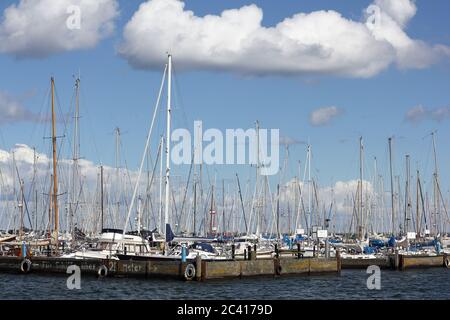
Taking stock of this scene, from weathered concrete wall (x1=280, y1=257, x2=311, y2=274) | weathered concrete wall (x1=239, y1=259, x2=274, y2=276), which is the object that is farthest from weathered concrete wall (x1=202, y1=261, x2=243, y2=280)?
weathered concrete wall (x1=280, y1=257, x2=311, y2=274)

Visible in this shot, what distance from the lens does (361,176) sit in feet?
342

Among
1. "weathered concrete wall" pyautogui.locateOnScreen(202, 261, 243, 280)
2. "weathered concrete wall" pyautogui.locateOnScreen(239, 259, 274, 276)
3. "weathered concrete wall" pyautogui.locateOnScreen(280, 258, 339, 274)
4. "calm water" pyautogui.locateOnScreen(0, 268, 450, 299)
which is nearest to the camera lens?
"calm water" pyautogui.locateOnScreen(0, 268, 450, 299)

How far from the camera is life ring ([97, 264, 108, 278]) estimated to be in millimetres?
63812

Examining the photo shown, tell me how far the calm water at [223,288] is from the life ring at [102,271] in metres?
0.79

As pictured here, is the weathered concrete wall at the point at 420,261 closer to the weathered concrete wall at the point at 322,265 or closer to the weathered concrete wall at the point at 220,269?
the weathered concrete wall at the point at 322,265

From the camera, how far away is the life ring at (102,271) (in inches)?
2512

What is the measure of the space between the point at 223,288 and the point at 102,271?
42.6 feet

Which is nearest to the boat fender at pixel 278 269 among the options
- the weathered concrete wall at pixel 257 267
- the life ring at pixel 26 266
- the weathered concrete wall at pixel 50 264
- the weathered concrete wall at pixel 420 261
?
the weathered concrete wall at pixel 257 267

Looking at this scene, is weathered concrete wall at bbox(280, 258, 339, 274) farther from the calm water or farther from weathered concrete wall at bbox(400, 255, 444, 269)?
weathered concrete wall at bbox(400, 255, 444, 269)

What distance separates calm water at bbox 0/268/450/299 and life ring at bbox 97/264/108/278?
0.79m

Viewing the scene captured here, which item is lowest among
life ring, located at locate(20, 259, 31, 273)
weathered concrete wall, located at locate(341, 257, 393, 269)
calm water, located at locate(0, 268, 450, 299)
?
calm water, located at locate(0, 268, 450, 299)

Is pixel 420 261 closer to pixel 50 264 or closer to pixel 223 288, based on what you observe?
pixel 223 288
